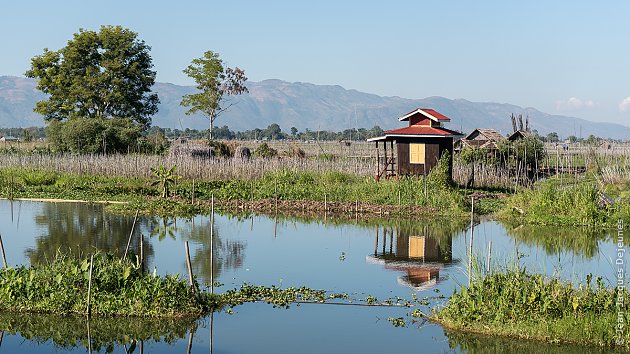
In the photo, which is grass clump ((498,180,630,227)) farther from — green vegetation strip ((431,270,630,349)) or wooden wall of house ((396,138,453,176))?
green vegetation strip ((431,270,630,349))

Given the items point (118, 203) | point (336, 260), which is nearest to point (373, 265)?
point (336, 260)

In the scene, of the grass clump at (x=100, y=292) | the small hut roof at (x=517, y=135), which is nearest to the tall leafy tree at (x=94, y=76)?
the small hut roof at (x=517, y=135)

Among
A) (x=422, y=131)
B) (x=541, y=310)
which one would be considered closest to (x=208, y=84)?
(x=422, y=131)

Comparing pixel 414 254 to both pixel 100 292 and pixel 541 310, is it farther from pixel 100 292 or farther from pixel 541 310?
pixel 100 292

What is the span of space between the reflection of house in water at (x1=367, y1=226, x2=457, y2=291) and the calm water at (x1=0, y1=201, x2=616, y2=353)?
24 mm

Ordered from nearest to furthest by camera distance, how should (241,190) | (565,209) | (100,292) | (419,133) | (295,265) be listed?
(100,292)
(295,265)
(565,209)
(241,190)
(419,133)

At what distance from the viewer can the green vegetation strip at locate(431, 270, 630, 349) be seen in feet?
35.8

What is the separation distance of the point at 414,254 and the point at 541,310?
22.2 ft

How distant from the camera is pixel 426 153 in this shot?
2952 cm

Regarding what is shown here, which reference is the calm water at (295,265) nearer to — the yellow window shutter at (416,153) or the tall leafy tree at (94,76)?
the yellow window shutter at (416,153)

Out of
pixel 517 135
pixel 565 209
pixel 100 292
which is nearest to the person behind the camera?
pixel 100 292

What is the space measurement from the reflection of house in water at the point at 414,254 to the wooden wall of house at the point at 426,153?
7865mm

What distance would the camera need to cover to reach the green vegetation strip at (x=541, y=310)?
10906 millimetres

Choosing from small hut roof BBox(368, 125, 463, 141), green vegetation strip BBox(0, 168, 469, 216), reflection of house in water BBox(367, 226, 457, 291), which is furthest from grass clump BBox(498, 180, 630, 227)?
small hut roof BBox(368, 125, 463, 141)
